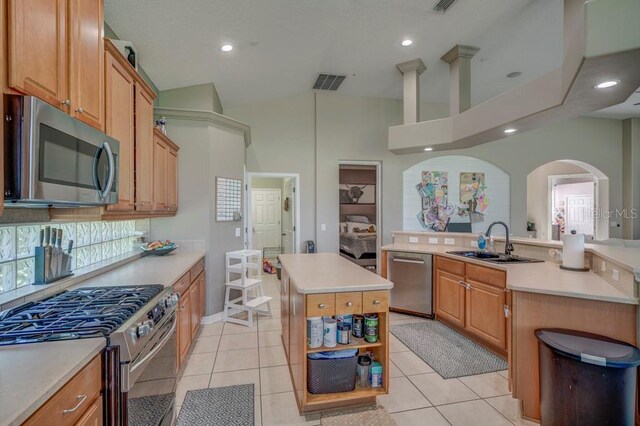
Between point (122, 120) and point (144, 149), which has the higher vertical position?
point (122, 120)

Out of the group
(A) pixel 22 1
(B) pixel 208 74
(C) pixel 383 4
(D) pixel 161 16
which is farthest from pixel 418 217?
(A) pixel 22 1

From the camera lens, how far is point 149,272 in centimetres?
259

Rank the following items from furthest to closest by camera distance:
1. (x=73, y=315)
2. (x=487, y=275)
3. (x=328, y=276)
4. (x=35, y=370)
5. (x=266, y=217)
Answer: (x=266, y=217) → (x=487, y=275) → (x=328, y=276) → (x=73, y=315) → (x=35, y=370)

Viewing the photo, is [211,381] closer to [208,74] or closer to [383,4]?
[208,74]

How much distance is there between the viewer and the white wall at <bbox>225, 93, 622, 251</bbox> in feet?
18.2

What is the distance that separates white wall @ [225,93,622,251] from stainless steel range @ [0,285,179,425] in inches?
156

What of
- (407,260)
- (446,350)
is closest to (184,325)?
(446,350)

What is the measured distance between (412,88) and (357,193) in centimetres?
378

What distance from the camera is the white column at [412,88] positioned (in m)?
4.57

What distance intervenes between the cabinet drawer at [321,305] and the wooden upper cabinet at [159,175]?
1.92m

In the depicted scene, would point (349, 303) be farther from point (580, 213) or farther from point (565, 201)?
point (565, 201)

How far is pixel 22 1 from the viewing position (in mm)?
1186

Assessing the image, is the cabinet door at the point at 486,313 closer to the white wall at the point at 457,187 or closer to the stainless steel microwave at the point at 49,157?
the white wall at the point at 457,187

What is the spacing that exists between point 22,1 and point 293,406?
266cm
